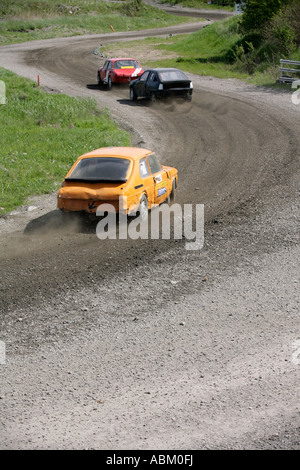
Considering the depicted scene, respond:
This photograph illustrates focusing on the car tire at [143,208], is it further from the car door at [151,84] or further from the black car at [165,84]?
the car door at [151,84]

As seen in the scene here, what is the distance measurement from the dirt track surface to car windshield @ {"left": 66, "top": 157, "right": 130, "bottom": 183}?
3.27 ft

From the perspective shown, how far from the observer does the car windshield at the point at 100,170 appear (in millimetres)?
12191

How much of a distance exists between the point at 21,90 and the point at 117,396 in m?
22.8

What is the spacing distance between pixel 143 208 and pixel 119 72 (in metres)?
20.1

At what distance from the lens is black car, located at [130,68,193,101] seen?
26125 mm

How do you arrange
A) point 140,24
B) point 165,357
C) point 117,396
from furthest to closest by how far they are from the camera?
1. point 140,24
2. point 165,357
3. point 117,396

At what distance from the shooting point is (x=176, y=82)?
26.1 meters

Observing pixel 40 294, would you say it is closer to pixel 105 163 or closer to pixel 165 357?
pixel 165 357

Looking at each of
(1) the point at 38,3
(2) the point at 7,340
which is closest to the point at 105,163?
(2) the point at 7,340

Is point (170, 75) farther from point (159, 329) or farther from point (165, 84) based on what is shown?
point (159, 329)

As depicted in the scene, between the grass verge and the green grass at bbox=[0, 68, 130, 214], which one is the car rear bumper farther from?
the grass verge

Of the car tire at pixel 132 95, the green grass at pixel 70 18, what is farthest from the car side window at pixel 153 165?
the green grass at pixel 70 18

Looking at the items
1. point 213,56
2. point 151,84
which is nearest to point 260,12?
point 213,56

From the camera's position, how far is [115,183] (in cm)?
1205
